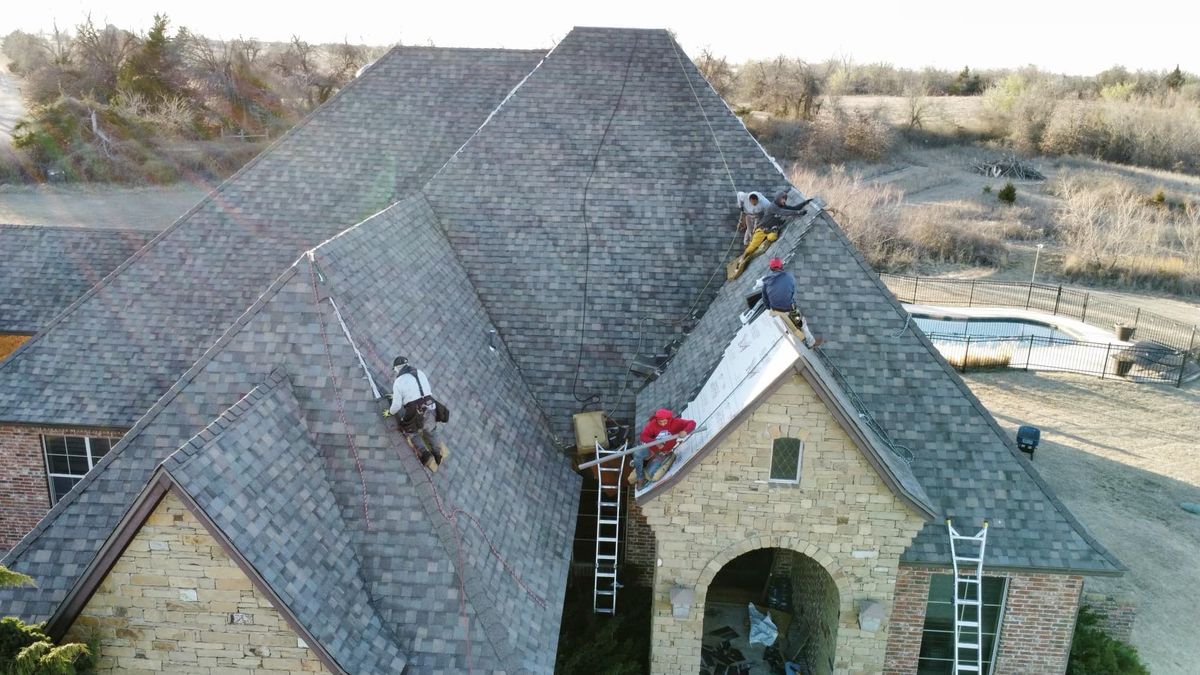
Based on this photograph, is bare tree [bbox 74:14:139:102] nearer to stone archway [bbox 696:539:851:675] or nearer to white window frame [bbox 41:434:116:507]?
white window frame [bbox 41:434:116:507]

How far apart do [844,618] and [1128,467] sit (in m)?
19.8

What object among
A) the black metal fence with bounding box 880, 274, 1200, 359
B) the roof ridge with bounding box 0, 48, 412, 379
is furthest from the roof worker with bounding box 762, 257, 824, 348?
the black metal fence with bounding box 880, 274, 1200, 359

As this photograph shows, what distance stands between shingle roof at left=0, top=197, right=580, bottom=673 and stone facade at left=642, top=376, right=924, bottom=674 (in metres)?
2.13

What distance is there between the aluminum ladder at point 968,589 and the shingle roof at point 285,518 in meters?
9.79

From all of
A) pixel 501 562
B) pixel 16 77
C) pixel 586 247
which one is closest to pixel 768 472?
pixel 501 562

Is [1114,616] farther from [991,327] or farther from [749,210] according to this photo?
[991,327]

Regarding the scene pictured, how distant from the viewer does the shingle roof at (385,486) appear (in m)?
10.8

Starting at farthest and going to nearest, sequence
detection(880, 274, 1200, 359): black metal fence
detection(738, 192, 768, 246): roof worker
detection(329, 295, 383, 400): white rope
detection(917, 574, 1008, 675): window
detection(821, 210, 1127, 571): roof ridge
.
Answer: detection(880, 274, 1200, 359): black metal fence → detection(738, 192, 768, 246): roof worker → detection(917, 574, 1008, 675): window → detection(821, 210, 1127, 571): roof ridge → detection(329, 295, 383, 400): white rope

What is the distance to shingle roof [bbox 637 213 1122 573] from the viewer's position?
1455 cm

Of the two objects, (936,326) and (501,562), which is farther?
(936,326)

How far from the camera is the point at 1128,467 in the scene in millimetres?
27891

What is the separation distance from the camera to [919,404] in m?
15.5

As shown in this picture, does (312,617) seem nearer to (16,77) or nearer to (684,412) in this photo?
(684,412)

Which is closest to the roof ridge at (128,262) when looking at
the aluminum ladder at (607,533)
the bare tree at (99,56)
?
the aluminum ladder at (607,533)
